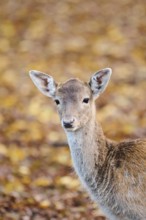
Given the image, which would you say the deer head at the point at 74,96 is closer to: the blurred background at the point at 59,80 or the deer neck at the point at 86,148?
the deer neck at the point at 86,148

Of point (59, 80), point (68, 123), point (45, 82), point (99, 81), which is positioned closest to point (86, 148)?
point (68, 123)

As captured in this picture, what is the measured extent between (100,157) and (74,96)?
0.71m

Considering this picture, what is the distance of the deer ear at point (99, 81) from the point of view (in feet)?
26.7

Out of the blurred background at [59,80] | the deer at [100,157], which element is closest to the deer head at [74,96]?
the deer at [100,157]

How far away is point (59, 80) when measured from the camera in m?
14.1

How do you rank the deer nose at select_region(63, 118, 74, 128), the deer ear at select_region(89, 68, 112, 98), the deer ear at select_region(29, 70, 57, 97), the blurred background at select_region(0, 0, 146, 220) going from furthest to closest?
the blurred background at select_region(0, 0, 146, 220)
the deer ear at select_region(29, 70, 57, 97)
the deer ear at select_region(89, 68, 112, 98)
the deer nose at select_region(63, 118, 74, 128)

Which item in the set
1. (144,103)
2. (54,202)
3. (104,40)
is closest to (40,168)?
(54,202)

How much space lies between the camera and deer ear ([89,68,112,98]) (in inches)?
320

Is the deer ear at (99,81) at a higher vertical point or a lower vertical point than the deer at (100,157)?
higher

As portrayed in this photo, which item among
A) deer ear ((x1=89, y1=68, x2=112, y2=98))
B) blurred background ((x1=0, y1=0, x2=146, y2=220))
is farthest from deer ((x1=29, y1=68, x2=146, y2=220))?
blurred background ((x1=0, y1=0, x2=146, y2=220))

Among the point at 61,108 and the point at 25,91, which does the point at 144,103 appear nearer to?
the point at 25,91

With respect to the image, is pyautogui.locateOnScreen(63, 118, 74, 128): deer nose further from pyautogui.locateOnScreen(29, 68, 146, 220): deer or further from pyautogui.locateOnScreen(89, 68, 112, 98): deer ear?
pyautogui.locateOnScreen(89, 68, 112, 98): deer ear

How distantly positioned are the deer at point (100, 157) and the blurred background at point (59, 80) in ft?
5.65

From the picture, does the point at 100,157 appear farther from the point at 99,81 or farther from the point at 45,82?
the point at 45,82
